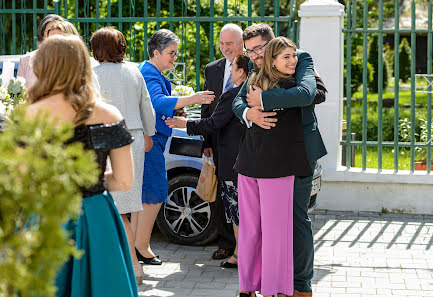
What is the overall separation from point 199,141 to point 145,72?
1056 mm

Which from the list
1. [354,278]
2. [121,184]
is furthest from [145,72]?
[121,184]

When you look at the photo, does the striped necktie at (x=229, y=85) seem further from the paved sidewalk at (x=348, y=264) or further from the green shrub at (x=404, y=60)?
the green shrub at (x=404, y=60)

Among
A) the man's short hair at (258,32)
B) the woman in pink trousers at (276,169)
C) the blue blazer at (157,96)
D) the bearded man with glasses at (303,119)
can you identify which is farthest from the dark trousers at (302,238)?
the blue blazer at (157,96)

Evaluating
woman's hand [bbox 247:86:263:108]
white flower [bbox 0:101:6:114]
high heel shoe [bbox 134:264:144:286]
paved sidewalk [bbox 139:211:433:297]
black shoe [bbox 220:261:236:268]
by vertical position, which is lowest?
paved sidewalk [bbox 139:211:433:297]

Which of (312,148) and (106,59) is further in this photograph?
(106,59)

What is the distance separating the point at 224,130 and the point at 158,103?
568 mm

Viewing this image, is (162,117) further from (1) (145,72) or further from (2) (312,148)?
(2) (312,148)

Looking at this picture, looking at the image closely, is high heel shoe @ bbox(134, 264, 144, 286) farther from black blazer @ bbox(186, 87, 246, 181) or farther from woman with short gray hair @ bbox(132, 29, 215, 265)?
black blazer @ bbox(186, 87, 246, 181)

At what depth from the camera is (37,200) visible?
205 cm

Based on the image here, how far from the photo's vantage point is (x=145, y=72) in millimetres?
6277

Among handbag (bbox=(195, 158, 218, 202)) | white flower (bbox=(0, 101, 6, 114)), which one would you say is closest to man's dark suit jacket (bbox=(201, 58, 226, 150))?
handbag (bbox=(195, 158, 218, 202))

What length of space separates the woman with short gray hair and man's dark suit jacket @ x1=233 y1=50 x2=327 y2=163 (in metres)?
0.97

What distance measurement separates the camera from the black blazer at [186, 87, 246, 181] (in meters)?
5.95

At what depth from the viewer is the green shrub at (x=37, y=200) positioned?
2041 millimetres
